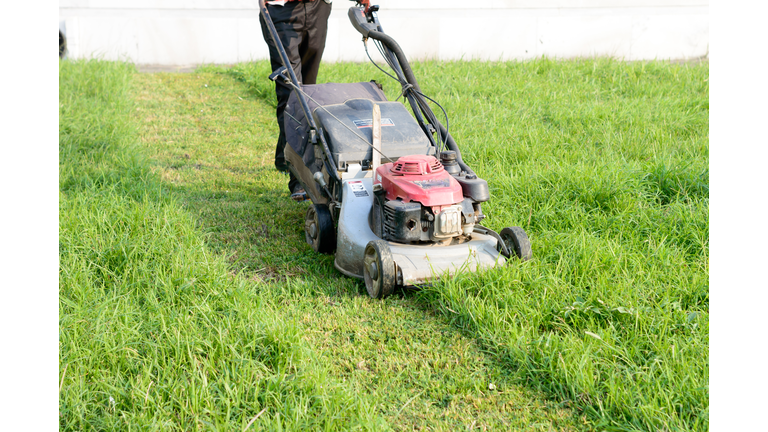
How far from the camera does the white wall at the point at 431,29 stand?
8.28 meters

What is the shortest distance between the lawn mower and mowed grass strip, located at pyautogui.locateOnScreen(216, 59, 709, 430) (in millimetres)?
194

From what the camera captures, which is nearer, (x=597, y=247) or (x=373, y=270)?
(x=373, y=270)

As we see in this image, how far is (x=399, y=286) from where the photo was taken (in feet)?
9.45

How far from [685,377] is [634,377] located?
20 cm

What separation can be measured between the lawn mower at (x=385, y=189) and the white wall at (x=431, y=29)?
508 centimetres

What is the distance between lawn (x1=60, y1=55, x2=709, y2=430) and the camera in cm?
203

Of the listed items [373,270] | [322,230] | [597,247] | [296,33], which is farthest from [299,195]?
[597,247]

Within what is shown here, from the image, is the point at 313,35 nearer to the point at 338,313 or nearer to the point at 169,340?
the point at 338,313

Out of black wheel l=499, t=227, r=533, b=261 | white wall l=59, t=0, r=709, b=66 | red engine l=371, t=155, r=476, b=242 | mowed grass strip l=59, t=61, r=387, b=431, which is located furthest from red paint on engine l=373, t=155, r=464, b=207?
white wall l=59, t=0, r=709, b=66

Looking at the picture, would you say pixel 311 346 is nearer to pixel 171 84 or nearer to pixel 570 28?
pixel 171 84

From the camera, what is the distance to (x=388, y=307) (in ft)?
9.06

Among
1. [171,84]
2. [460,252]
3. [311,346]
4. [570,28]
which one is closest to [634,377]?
[460,252]

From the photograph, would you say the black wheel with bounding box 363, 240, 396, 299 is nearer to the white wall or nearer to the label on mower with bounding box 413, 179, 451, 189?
the label on mower with bounding box 413, 179, 451, 189

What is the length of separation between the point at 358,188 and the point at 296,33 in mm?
1633
